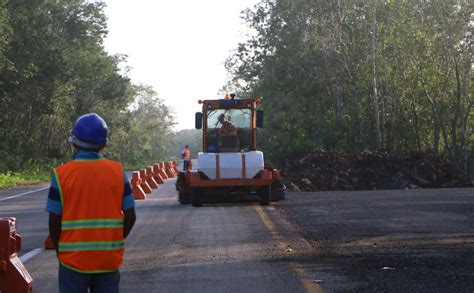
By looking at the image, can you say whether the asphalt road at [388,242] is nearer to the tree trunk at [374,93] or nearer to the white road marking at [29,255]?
the white road marking at [29,255]

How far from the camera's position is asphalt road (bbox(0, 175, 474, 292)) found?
31.7 ft

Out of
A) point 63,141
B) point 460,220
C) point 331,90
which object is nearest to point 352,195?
point 460,220

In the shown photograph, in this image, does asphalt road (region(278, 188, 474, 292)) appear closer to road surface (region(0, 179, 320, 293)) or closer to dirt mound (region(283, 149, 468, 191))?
road surface (region(0, 179, 320, 293))

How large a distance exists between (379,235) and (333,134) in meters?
31.2

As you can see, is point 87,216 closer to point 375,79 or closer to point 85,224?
point 85,224

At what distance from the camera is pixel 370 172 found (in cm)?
3300

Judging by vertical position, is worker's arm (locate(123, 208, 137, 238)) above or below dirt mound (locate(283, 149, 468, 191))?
above

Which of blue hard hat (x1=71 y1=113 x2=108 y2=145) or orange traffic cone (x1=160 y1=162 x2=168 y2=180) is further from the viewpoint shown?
orange traffic cone (x1=160 y1=162 x2=168 y2=180)

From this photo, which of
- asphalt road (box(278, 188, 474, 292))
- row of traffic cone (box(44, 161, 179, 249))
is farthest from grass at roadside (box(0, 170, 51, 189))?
asphalt road (box(278, 188, 474, 292))

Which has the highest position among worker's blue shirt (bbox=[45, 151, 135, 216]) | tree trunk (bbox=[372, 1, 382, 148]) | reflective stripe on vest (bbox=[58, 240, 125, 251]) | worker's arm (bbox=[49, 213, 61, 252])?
tree trunk (bbox=[372, 1, 382, 148])

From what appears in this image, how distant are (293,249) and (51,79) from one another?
47.6 metres

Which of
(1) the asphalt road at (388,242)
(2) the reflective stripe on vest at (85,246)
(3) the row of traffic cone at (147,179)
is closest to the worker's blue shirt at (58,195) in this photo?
(2) the reflective stripe on vest at (85,246)

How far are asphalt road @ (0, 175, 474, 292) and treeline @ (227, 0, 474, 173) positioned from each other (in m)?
23.2

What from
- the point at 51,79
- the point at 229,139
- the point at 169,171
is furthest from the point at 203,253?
the point at 51,79
